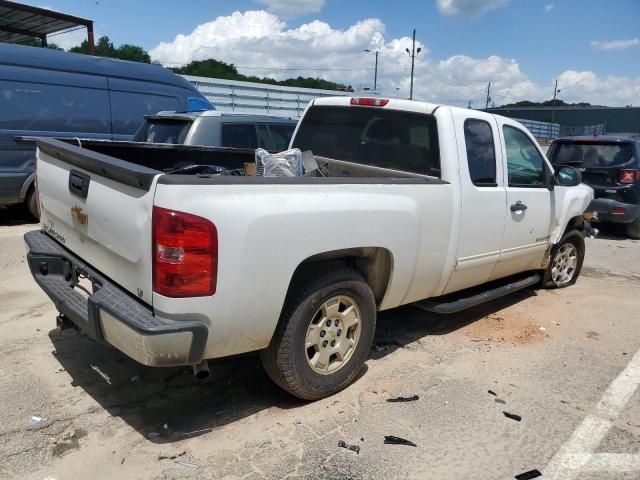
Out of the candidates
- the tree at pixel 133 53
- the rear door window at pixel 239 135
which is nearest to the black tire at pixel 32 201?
the rear door window at pixel 239 135

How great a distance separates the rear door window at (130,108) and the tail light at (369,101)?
5497mm

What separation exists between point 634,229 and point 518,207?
256 inches

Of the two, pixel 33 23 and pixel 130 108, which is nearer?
pixel 130 108

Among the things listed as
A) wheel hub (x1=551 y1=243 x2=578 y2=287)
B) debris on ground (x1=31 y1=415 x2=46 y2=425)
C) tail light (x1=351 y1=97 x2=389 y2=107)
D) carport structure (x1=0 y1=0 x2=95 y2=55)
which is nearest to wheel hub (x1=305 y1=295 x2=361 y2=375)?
debris on ground (x1=31 y1=415 x2=46 y2=425)

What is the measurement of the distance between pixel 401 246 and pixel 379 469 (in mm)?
1400

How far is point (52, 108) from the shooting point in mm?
7949

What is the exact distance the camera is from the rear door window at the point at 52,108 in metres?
7.57

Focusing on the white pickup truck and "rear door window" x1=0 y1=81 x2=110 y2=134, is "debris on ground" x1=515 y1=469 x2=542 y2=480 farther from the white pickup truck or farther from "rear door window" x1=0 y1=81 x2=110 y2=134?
"rear door window" x1=0 y1=81 x2=110 y2=134

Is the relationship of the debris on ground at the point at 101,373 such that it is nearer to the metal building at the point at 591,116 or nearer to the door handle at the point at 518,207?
the door handle at the point at 518,207

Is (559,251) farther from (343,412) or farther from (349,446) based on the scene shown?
(349,446)

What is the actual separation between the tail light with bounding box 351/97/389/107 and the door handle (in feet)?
4.70

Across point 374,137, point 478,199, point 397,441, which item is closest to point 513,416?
point 397,441

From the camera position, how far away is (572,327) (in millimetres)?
5113

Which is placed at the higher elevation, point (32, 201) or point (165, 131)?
point (165, 131)
